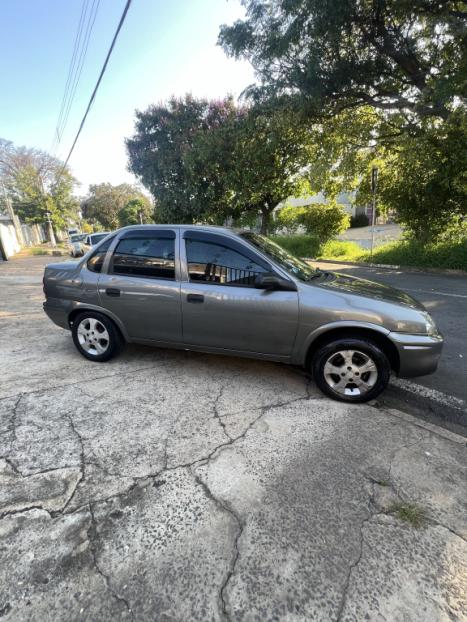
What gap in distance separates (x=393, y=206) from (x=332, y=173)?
2.64 metres

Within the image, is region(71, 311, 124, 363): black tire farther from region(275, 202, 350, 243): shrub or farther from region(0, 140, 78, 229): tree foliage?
region(0, 140, 78, 229): tree foliage

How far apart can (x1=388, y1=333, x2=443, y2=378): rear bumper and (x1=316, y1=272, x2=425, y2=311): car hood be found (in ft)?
1.09

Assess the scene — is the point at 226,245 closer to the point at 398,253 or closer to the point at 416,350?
the point at 416,350

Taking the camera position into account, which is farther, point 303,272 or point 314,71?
point 314,71

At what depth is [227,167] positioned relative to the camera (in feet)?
43.5

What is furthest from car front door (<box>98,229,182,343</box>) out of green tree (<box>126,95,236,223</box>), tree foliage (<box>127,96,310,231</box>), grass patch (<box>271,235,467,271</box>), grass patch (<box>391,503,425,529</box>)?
green tree (<box>126,95,236,223</box>)

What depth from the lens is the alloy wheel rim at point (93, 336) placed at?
3738 millimetres

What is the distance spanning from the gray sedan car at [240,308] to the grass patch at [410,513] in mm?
1118

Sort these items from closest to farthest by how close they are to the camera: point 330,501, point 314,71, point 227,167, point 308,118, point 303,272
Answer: point 330,501 < point 303,272 < point 314,71 < point 308,118 < point 227,167

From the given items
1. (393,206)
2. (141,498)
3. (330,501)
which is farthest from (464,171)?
(141,498)

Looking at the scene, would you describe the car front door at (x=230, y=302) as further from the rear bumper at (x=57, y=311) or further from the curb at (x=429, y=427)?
the rear bumper at (x=57, y=311)

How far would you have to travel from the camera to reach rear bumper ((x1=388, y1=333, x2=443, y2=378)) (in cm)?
274

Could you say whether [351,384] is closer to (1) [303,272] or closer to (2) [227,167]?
Answer: (1) [303,272]

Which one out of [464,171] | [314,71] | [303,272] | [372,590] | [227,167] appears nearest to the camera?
[372,590]
